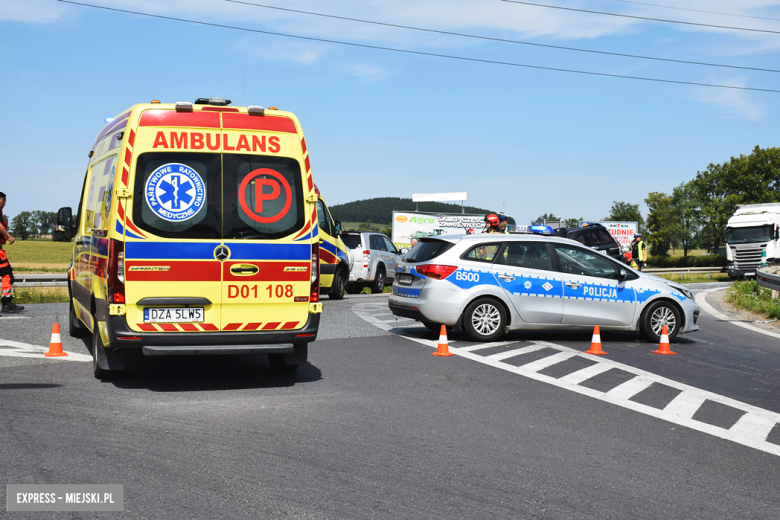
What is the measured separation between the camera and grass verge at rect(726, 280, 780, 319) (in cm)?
1578

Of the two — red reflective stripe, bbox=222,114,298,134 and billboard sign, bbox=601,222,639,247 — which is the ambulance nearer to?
red reflective stripe, bbox=222,114,298,134

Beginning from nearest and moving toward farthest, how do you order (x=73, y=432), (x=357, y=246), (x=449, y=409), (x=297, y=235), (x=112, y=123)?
(x=73, y=432)
(x=449, y=409)
(x=297, y=235)
(x=112, y=123)
(x=357, y=246)

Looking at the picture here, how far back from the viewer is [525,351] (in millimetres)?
10258

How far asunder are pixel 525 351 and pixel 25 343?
6880mm

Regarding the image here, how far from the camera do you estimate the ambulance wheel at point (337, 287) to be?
18469 mm

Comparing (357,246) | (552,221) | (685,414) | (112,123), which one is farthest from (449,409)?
(552,221)

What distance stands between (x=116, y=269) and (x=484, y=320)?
589cm

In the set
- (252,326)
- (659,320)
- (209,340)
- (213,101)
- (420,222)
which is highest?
(213,101)

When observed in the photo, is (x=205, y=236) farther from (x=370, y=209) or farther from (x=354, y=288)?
(x=370, y=209)

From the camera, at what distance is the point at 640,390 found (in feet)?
25.6

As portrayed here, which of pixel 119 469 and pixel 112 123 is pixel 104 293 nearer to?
pixel 112 123

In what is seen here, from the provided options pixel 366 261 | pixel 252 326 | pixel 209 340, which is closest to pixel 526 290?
pixel 252 326

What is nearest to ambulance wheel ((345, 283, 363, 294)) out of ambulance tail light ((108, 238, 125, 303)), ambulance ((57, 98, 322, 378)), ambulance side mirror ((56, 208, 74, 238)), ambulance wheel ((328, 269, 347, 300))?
ambulance wheel ((328, 269, 347, 300))

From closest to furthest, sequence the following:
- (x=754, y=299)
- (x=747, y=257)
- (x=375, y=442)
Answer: (x=375, y=442), (x=754, y=299), (x=747, y=257)
